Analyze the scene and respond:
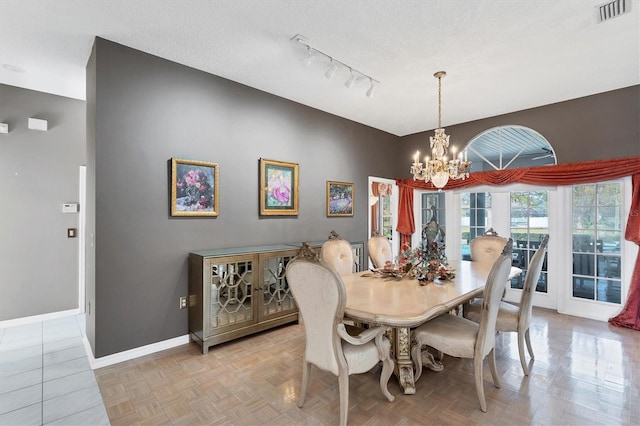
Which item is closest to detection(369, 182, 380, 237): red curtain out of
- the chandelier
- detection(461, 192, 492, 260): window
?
detection(461, 192, 492, 260): window

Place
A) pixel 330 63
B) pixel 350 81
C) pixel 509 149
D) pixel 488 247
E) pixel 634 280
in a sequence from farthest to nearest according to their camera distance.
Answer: pixel 509 149
pixel 488 247
pixel 634 280
pixel 350 81
pixel 330 63

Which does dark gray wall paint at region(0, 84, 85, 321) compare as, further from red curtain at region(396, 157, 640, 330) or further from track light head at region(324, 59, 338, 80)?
red curtain at region(396, 157, 640, 330)

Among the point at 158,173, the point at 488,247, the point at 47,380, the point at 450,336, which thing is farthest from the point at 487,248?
the point at 47,380

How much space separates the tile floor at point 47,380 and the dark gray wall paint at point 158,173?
13.1 inches

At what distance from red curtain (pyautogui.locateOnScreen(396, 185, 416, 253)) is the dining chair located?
3424 mm

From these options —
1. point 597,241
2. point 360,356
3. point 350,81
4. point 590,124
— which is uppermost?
point 350,81

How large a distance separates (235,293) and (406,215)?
3.70 meters

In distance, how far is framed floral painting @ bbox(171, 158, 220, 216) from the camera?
10.2 ft

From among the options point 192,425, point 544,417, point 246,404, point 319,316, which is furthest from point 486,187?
point 192,425

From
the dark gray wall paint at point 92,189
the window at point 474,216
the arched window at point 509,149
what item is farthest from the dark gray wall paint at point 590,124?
the dark gray wall paint at point 92,189

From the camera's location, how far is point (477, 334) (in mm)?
2166

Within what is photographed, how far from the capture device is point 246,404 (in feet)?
7.09

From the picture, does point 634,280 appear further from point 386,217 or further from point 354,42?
point 354,42

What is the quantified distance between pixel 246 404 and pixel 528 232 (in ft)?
14.6
